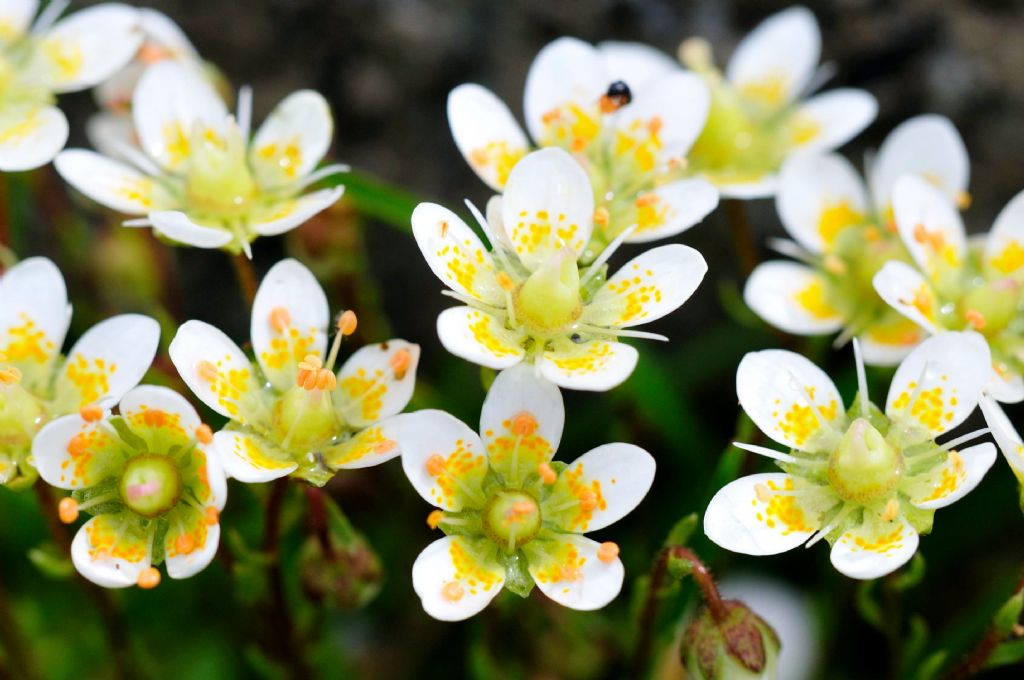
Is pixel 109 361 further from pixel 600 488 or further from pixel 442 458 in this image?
pixel 600 488

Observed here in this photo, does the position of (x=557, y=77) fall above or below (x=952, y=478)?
above

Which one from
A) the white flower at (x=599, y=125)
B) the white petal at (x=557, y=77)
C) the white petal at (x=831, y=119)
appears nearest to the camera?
the white flower at (x=599, y=125)

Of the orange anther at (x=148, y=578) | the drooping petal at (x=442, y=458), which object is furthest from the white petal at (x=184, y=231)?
the orange anther at (x=148, y=578)

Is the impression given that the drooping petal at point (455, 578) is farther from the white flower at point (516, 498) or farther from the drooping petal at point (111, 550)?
the drooping petal at point (111, 550)

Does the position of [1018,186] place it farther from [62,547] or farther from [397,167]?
[62,547]

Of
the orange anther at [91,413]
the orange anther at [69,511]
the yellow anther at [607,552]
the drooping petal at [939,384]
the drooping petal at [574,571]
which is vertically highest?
the drooping petal at [939,384]

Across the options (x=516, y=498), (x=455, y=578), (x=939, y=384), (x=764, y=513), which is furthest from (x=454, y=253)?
(x=939, y=384)
